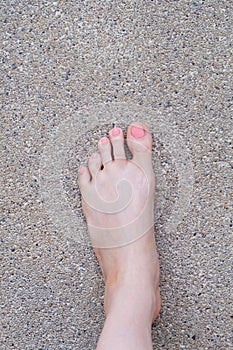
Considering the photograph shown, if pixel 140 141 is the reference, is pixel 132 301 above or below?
below

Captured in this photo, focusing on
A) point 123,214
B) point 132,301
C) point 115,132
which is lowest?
point 132,301

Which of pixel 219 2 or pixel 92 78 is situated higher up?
pixel 219 2

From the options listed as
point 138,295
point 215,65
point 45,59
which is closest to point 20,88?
point 45,59

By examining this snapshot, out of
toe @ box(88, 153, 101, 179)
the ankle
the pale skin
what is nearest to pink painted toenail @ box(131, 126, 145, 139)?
the pale skin

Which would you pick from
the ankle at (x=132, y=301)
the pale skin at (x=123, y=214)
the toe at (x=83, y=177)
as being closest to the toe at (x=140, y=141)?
the pale skin at (x=123, y=214)

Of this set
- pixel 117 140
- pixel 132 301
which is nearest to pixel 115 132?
pixel 117 140

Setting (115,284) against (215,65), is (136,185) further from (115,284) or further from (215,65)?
(215,65)

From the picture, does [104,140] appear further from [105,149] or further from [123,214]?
[123,214]
